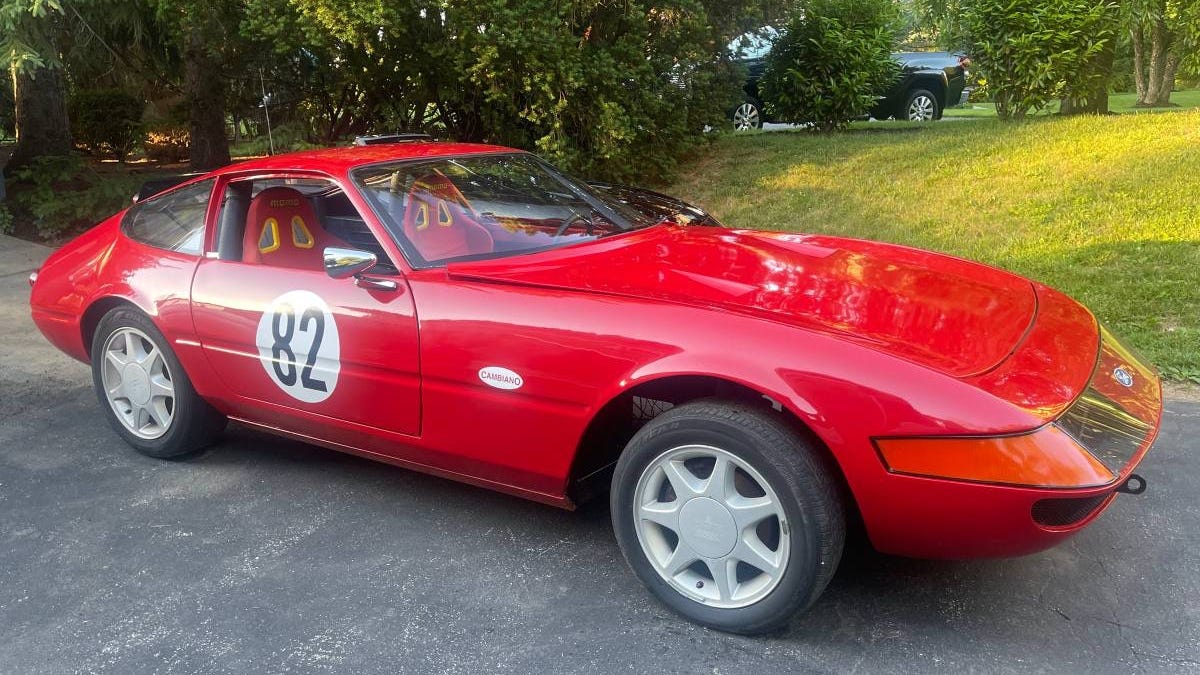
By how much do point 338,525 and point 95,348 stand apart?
1.58m

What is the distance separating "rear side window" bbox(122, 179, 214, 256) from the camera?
391cm

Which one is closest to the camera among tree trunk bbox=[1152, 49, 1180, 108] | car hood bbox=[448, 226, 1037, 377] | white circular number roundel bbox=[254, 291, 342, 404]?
car hood bbox=[448, 226, 1037, 377]

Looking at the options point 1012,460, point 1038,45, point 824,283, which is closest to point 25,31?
point 824,283

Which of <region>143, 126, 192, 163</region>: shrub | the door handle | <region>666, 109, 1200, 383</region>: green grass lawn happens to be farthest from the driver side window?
<region>143, 126, 192, 163</region>: shrub

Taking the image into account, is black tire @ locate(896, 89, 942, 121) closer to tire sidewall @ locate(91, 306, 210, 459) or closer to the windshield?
the windshield

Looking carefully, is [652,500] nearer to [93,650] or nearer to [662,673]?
[662,673]

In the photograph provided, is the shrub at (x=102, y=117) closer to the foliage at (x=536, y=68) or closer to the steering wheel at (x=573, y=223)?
the foliage at (x=536, y=68)

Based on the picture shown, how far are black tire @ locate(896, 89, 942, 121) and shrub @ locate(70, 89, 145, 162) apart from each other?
42.3 feet

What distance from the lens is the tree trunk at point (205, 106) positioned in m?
10.8

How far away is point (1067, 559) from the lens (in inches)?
118

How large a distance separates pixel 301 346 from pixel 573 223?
1.15 metres

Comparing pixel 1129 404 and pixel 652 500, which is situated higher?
pixel 1129 404

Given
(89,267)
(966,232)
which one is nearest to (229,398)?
(89,267)

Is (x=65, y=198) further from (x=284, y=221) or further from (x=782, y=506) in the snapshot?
(x=782, y=506)
